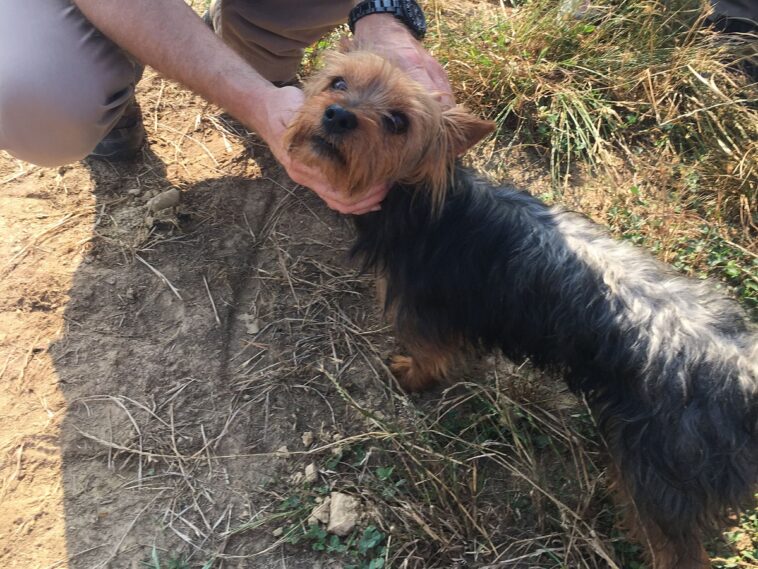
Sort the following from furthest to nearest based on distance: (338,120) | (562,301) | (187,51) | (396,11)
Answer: (396,11)
(187,51)
(562,301)
(338,120)

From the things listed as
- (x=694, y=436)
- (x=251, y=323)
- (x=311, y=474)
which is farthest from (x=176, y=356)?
(x=694, y=436)

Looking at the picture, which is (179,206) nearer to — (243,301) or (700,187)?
(243,301)

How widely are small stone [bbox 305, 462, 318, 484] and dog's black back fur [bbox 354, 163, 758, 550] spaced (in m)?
0.78

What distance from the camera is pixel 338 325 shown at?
11.3 ft

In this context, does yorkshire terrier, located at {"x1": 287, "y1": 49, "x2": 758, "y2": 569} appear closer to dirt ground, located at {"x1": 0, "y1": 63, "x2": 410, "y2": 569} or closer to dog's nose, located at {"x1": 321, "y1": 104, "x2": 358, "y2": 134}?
dog's nose, located at {"x1": 321, "y1": 104, "x2": 358, "y2": 134}

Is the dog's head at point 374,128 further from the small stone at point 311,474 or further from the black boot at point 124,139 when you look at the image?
the black boot at point 124,139

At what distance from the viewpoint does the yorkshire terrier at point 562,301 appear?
2.20m

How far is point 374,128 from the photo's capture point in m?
2.38

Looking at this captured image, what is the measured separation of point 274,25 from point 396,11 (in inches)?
40.6

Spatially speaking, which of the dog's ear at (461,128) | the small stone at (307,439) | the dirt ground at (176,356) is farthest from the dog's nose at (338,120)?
the small stone at (307,439)

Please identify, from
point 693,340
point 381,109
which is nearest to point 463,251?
point 381,109

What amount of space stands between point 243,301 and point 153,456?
0.95 meters

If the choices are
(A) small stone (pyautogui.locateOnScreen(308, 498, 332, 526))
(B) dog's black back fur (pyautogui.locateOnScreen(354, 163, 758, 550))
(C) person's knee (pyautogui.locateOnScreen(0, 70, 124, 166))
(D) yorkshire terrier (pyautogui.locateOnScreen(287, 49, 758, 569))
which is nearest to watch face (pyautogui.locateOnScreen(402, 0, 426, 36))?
(D) yorkshire terrier (pyautogui.locateOnScreen(287, 49, 758, 569))

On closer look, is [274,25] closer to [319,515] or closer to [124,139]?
[124,139]
